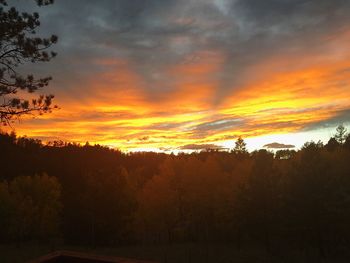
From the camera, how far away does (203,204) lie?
52.5m

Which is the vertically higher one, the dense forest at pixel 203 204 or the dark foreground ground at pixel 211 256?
the dense forest at pixel 203 204

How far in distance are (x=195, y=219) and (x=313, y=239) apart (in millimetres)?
19145

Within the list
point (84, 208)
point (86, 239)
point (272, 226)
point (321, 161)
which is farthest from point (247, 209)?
point (86, 239)

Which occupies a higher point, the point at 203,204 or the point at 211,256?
the point at 203,204

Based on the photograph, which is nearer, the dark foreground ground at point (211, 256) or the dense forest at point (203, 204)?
the dense forest at point (203, 204)

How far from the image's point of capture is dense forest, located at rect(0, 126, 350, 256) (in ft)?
118

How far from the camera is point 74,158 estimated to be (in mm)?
87438

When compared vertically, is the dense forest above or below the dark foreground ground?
above

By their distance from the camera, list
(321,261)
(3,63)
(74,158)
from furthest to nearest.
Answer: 1. (74,158)
2. (321,261)
3. (3,63)

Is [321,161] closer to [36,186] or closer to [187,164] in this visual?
[187,164]

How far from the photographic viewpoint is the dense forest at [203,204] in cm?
3597

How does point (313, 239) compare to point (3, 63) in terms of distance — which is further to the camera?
point (313, 239)

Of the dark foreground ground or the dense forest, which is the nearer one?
the dense forest

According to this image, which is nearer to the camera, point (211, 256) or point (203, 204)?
point (211, 256)
